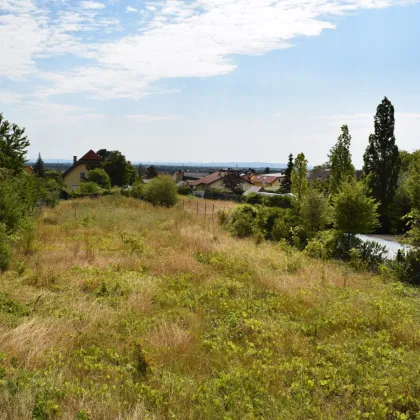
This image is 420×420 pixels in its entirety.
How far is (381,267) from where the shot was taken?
1098cm

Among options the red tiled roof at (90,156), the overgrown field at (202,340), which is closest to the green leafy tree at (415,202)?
the overgrown field at (202,340)

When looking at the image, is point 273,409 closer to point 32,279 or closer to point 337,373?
point 337,373

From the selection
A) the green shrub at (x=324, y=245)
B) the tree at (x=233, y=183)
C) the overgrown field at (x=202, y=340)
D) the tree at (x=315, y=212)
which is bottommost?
the overgrown field at (x=202, y=340)

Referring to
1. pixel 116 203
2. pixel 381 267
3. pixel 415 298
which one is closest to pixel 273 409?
pixel 415 298

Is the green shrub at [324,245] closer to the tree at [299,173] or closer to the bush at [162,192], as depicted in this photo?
the tree at [299,173]

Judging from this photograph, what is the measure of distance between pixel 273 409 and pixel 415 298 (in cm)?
583

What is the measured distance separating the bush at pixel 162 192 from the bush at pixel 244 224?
13357 millimetres

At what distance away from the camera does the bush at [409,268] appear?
1055cm

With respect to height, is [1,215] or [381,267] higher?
[1,215]

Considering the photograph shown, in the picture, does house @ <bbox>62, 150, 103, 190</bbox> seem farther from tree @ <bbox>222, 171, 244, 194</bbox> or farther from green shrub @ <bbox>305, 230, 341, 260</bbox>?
green shrub @ <bbox>305, 230, 341, 260</bbox>

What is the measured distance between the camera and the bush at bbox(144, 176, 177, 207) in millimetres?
30688

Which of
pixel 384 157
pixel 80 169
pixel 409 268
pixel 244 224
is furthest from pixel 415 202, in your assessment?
pixel 80 169

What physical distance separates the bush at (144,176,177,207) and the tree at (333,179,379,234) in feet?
59.8

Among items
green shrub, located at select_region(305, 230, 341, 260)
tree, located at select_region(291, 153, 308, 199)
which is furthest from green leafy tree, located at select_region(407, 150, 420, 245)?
tree, located at select_region(291, 153, 308, 199)
